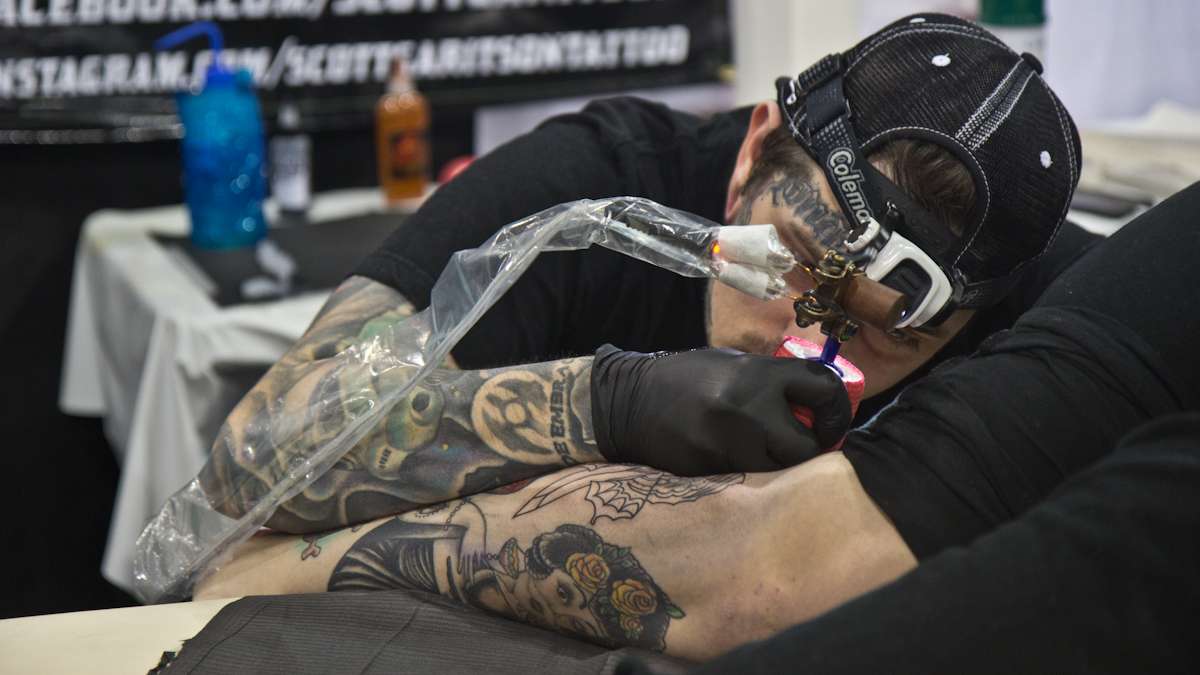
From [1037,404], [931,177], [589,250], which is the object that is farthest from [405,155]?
[1037,404]

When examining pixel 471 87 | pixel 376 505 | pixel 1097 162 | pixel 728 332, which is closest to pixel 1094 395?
pixel 728 332

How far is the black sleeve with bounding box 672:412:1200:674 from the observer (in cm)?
64

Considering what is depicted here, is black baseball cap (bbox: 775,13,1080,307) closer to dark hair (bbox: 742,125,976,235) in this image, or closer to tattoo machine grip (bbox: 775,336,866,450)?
dark hair (bbox: 742,125,976,235)

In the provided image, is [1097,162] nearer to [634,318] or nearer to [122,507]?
[634,318]

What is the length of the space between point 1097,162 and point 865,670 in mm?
1639

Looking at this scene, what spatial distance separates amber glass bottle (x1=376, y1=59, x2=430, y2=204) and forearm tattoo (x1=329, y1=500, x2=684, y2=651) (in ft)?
4.99

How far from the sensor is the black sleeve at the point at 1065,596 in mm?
637

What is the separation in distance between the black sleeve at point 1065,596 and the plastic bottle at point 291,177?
1841 millimetres

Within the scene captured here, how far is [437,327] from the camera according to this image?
3.42ft

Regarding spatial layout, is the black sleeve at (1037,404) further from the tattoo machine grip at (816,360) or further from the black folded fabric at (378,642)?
the black folded fabric at (378,642)

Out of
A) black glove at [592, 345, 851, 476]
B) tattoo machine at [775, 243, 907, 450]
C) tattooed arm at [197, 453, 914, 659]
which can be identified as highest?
tattoo machine at [775, 243, 907, 450]

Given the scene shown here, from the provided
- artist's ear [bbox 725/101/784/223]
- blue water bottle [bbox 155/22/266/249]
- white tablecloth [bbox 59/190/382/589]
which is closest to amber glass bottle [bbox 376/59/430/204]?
blue water bottle [bbox 155/22/266/249]

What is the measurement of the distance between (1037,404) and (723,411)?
223 mm

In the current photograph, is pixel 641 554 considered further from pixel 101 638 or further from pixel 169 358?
pixel 169 358
